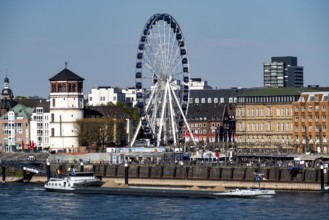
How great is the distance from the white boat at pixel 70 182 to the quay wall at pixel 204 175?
11.8 m

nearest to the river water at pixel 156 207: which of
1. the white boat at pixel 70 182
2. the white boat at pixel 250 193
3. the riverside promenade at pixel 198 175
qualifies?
the white boat at pixel 250 193

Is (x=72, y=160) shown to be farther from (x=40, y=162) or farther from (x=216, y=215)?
(x=216, y=215)

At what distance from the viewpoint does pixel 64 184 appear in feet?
486

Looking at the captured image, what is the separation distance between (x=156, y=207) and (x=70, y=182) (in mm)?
23952

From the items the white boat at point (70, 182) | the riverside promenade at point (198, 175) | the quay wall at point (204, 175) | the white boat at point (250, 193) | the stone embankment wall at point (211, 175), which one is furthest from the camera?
the white boat at point (70, 182)

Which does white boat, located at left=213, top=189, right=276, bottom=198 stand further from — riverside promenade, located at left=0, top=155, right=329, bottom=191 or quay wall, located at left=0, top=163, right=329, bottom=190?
quay wall, located at left=0, top=163, right=329, bottom=190

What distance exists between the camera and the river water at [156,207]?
387 feet

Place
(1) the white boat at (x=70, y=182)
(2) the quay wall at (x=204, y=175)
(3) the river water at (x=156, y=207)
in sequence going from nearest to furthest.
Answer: (3) the river water at (x=156, y=207), (2) the quay wall at (x=204, y=175), (1) the white boat at (x=70, y=182)

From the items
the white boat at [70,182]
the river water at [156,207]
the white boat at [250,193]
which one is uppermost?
the white boat at [70,182]

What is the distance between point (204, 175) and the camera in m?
157

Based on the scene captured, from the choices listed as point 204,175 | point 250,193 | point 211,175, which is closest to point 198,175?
point 204,175

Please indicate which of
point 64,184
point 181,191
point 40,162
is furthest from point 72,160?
point 181,191

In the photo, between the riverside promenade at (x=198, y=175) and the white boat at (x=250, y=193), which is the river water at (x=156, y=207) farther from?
the riverside promenade at (x=198, y=175)

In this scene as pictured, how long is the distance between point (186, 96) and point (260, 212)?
71.7 m
